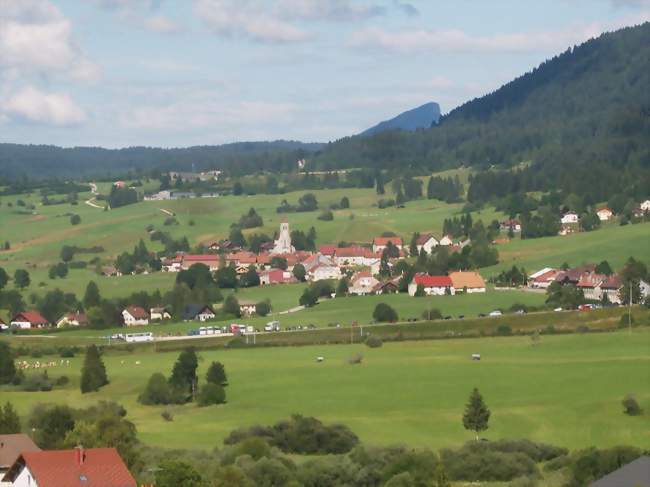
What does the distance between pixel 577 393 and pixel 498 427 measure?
6.71m

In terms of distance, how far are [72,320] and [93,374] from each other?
101ft

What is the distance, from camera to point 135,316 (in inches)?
3671

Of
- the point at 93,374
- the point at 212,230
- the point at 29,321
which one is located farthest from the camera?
the point at 212,230

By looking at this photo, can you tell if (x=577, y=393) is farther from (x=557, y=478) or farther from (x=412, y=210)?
(x=412, y=210)

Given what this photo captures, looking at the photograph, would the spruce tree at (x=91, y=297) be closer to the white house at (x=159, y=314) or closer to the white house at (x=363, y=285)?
the white house at (x=159, y=314)

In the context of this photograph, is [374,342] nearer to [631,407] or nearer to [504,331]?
[504,331]

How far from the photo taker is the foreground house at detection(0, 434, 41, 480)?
3803 centimetres

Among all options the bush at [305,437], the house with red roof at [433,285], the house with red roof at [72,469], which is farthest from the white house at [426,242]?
the house with red roof at [72,469]

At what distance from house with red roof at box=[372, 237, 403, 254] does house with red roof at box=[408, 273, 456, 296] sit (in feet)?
104

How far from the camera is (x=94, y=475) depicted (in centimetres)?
3453

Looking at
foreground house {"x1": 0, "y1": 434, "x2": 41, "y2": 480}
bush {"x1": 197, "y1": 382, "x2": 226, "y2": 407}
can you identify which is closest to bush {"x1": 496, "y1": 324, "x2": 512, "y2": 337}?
bush {"x1": 197, "y1": 382, "x2": 226, "y2": 407}

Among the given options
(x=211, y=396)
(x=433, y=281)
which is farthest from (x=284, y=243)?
(x=211, y=396)

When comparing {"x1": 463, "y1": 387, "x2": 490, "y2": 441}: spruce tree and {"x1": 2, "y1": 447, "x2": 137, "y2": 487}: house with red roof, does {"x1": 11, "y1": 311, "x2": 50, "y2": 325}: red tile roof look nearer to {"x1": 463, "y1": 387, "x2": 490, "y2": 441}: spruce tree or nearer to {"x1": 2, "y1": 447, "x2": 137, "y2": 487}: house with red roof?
{"x1": 463, "y1": 387, "x2": 490, "y2": 441}: spruce tree

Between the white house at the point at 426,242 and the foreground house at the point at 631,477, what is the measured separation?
91.1 meters
